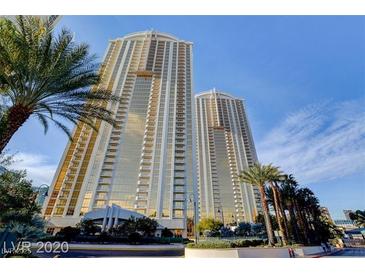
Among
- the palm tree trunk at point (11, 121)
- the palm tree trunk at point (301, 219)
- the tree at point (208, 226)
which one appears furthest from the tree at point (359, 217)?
the palm tree trunk at point (11, 121)

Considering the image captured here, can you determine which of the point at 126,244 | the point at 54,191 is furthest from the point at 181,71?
the point at 126,244

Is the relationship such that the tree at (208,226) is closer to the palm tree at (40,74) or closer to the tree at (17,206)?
the tree at (17,206)

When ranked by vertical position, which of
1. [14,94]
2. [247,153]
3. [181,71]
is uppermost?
[181,71]

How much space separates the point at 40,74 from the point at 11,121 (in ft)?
6.73

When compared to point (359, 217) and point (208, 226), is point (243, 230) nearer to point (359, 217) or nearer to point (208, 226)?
point (208, 226)

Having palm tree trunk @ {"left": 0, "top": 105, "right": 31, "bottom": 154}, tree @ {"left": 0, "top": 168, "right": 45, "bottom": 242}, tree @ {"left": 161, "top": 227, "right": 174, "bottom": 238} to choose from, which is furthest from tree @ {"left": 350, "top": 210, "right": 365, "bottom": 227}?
palm tree trunk @ {"left": 0, "top": 105, "right": 31, "bottom": 154}

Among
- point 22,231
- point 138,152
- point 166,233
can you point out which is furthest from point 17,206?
point 138,152

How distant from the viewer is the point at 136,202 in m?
51.3

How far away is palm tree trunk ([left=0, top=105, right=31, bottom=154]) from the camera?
848cm

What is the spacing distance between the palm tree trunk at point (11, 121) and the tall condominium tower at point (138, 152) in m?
38.9

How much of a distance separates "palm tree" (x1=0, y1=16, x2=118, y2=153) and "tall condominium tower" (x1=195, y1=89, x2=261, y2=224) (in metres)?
70.8
